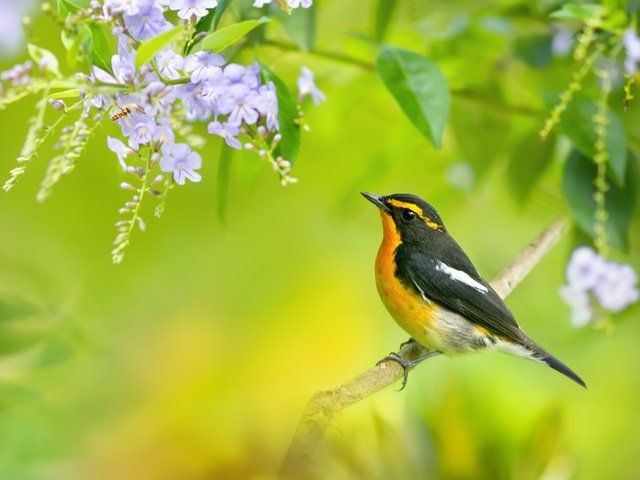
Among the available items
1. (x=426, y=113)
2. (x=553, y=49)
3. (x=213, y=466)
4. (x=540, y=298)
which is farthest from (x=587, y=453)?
(x=213, y=466)

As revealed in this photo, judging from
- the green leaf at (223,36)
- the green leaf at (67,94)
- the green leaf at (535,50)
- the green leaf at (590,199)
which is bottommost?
the green leaf at (590,199)

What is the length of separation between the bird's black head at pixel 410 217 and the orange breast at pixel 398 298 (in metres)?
0.02

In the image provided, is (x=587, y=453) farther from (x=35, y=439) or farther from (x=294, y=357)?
(x=35, y=439)

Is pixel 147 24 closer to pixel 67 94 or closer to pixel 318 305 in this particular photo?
pixel 67 94

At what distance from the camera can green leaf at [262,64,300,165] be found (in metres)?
1.72

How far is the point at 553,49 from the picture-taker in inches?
99.3

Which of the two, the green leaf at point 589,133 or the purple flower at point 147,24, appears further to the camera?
the green leaf at point 589,133

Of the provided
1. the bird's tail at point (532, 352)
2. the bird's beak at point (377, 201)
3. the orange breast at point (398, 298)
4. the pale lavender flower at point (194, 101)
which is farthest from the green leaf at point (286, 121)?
the bird's tail at point (532, 352)

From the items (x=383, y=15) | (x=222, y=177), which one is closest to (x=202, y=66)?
(x=222, y=177)

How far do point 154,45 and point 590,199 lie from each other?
1316mm

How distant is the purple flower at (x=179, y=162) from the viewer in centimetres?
154

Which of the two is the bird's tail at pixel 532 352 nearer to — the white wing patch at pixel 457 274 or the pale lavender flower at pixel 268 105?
the white wing patch at pixel 457 274

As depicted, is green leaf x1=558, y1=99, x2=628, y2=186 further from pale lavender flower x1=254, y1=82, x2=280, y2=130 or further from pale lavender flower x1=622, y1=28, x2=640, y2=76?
pale lavender flower x1=254, y1=82, x2=280, y2=130

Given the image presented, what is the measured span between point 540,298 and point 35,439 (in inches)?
75.7
